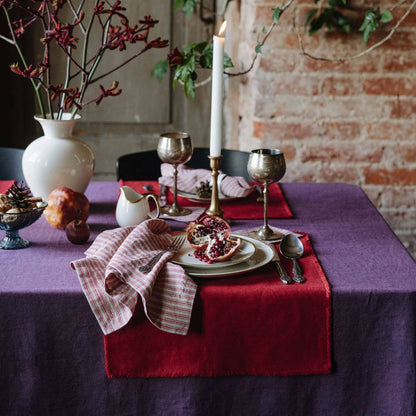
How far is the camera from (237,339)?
0.97 m

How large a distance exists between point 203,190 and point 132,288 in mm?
584

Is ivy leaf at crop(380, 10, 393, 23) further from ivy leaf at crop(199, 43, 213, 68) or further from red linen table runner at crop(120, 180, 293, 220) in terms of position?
red linen table runner at crop(120, 180, 293, 220)

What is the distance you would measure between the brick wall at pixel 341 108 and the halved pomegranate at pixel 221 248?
115cm

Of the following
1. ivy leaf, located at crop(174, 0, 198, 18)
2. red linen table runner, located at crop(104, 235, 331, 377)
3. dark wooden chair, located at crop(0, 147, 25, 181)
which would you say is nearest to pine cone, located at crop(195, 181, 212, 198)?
red linen table runner, located at crop(104, 235, 331, 377)

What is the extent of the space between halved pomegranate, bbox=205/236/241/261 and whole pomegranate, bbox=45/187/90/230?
351 millimetres

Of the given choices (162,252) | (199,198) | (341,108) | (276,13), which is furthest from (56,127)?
(341,108)

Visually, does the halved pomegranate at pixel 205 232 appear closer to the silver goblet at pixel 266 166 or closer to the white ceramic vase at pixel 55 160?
the silver goblet at pixel 266 166

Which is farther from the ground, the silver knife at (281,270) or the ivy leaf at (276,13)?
the ivy leaf at (276,13)

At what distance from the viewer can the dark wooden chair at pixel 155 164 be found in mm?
1926

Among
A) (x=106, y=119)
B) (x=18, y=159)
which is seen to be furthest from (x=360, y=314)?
(x=106, y=119)

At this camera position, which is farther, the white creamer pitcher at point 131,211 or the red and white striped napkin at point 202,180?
the red and white striped napkin at point 202,180

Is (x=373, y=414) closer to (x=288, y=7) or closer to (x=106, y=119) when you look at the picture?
(x=288, y=7)

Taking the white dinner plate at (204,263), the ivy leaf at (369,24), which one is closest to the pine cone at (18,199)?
the white dinner plate at (204,263)

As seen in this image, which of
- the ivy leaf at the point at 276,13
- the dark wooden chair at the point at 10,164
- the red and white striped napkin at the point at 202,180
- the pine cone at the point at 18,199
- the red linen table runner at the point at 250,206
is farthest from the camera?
the ivy leaf at the point at 276,13
